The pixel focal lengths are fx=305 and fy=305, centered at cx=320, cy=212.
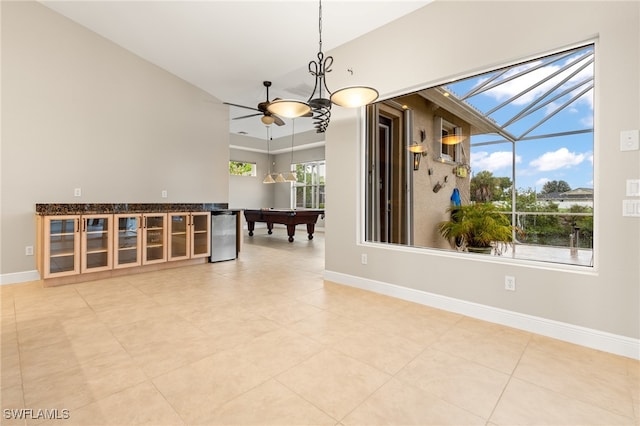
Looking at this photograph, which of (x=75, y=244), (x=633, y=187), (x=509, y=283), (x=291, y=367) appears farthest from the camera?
(x=75, y=244)

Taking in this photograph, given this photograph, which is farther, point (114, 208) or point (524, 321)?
point (114, 208)

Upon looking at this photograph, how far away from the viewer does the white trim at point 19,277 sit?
378 cm

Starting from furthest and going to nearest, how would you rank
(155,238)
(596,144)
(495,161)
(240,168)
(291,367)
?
→ (240,168) → (155,238) → (495,161) → (596,144) → (291,367)

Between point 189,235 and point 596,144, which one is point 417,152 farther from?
point 189,235

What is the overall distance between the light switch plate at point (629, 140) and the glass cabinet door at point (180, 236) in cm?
497

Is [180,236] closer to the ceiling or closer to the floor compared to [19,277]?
closer to the ceiling

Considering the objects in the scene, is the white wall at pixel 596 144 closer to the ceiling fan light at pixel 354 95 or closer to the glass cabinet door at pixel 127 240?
the ceiling fan light at pixel 354 95

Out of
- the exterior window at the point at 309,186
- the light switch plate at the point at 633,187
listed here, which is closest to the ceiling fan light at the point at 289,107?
the light switch plate at the point at 633,187

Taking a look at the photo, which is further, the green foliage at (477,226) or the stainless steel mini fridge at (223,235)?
the stainless steel mini fridge at (223,235)

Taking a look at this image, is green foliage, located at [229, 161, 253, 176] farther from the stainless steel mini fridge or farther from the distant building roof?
the distant building roof

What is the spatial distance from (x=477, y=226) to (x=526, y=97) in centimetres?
126

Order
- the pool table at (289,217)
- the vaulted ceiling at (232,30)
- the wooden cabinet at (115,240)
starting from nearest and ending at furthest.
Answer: the vaulted ceiling at (232,30)
the wooden cabinet at (115,240)
the pool table at (289,217)

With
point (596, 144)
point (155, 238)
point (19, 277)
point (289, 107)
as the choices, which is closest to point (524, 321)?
point (596, 144)

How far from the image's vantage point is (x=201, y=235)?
5.07m
